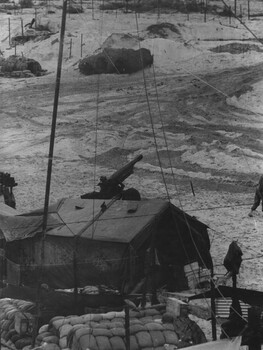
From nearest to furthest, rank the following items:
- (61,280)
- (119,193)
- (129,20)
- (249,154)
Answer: (61,280), (119,193), (249,154), (129,20)

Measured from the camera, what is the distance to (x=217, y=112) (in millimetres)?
27188

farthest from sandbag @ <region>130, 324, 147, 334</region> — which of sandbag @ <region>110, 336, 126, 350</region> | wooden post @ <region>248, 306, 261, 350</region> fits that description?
wooden post @ <region>248, 306, 261, 350</region>

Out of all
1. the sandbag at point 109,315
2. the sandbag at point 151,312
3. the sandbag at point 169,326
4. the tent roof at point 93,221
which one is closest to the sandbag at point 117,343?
the sandbag at point 109,315

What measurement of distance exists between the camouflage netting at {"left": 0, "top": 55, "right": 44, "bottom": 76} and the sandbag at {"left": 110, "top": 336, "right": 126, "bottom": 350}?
22.3m

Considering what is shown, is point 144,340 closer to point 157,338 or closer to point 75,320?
point 157,338

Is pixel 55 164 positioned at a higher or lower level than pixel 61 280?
lower

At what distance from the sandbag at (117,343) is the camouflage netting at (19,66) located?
2232 cm

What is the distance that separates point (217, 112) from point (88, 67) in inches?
239

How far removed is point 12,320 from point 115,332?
1796mm

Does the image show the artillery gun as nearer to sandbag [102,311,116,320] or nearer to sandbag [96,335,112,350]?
sandbag [102,311,116,320]

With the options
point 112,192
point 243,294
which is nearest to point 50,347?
point 243,294

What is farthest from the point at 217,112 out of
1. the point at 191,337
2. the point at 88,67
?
the point at 191,337

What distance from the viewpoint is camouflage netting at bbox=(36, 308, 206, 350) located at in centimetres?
1095

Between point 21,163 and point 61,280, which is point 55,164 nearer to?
point 21,163
